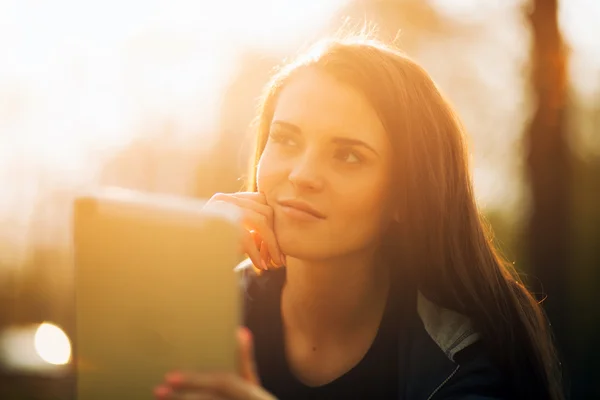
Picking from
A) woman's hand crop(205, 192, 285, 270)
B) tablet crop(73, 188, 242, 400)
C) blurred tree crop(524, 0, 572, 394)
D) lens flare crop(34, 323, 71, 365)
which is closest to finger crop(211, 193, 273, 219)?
woman's hand crop(205, 192, 285, 270)

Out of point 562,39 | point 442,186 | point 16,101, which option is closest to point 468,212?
point 442,186

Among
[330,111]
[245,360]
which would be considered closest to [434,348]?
[330,111]

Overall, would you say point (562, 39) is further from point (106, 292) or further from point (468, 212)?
point (106, 292)

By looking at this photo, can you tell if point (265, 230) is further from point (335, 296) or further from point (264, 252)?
point (335, 296)

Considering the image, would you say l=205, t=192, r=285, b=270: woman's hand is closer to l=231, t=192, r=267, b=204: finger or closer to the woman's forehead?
l=231, t=192, r=267, b=204: finger

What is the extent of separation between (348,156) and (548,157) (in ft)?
10.7

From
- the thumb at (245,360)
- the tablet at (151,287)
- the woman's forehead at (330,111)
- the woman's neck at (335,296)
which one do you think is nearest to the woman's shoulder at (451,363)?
the woman's neck at (335,296)

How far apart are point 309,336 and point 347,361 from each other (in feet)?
0.66

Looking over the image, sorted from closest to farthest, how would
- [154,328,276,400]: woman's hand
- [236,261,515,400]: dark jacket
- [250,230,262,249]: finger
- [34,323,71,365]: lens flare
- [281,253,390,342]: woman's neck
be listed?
[154,328,276,400]: woman's hand → [236,261,515,400]: dark jacket → [250,230,262,249]: finger → [281,253,390,342]: woman's neck → [34,323,71,365]: lens flare

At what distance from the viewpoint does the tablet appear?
1713 mm

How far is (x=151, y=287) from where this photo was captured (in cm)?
177

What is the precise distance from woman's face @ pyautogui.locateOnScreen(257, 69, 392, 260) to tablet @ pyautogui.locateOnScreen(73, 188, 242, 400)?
967 millimetres

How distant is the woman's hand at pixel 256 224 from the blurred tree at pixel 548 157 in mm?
3308

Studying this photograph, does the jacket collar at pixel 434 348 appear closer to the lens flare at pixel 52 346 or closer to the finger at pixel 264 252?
the finger at pixel 264 252
